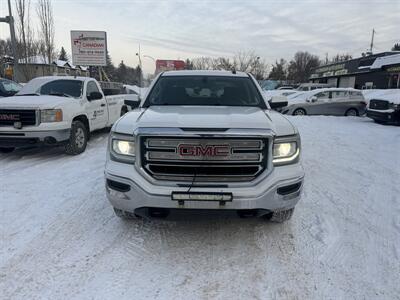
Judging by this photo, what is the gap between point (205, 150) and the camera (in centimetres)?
302

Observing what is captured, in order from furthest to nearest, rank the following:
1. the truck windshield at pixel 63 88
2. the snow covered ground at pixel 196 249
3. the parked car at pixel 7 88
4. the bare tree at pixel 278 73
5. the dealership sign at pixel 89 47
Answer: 1. the bare tree at pixel 278 73
2. the dealership sign at pixel 89 47
3. the parked car at pixel 7 88
4. the truck windshield at pixel 63 88
5. the snow covered ground at pixel 196 249

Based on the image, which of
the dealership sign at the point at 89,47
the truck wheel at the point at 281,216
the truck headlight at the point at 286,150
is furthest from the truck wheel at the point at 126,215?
the dealership sign at the point at 89,47

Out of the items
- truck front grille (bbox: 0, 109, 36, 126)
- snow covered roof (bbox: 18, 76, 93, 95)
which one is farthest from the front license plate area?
snow covered roof (bbox: 18, 76, 93, 95)

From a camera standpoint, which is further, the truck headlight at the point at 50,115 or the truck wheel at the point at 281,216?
the truck headlight at the point at 50,115

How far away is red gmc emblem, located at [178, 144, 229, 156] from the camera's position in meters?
3.02

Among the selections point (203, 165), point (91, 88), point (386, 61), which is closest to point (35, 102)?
point (91, 88)

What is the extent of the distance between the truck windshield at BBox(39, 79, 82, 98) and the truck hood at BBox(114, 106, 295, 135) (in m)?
4.70

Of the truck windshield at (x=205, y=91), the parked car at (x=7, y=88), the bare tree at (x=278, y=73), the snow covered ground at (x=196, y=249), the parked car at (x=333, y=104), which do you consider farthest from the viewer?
the bare tree at (x=278, y=73)

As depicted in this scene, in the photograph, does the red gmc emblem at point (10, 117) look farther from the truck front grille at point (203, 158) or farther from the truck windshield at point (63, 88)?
the truck front grille at point (203, 158)

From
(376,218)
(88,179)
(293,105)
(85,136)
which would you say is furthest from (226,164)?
(293,105)

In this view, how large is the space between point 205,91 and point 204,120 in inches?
60.7

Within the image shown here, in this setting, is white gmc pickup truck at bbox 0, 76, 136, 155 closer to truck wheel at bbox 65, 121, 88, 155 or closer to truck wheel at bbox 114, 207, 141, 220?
truck wheel at bbox 65, 121, 88, 155

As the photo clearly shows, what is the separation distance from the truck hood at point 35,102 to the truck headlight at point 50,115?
96 millimetres

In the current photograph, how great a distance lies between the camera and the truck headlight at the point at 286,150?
3.18m
